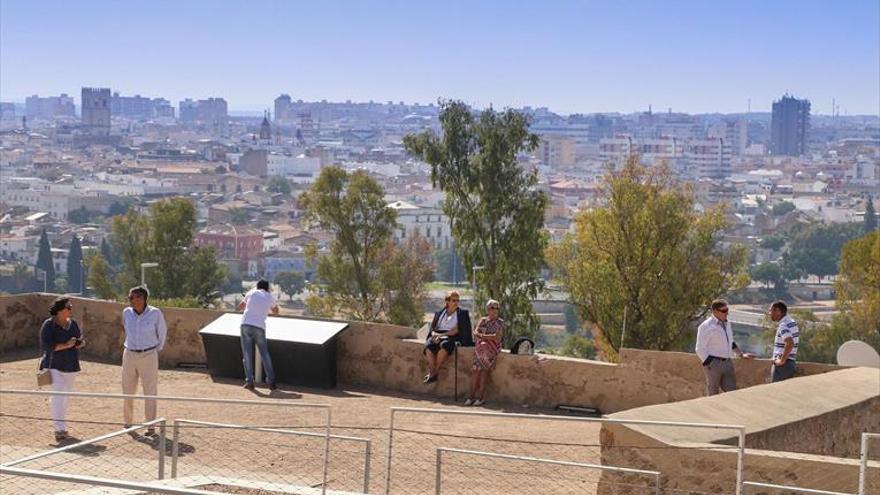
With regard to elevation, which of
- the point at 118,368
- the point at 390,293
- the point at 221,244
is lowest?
the point at 221,244

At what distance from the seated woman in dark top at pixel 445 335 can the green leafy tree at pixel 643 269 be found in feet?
48.7

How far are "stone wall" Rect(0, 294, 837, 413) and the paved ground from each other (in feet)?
0.77

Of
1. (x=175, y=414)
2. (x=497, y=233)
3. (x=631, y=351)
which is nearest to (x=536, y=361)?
(x=631, y=351)

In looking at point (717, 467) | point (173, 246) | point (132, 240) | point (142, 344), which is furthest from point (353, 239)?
point (717, 467)

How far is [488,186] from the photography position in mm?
37281

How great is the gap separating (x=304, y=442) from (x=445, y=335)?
2.93m

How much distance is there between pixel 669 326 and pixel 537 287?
8565 mm

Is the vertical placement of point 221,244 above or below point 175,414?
below

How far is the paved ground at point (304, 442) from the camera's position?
7.24 m

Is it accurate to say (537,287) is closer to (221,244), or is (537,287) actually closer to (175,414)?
(175,414)

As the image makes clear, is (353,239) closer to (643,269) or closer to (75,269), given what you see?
(643,269)

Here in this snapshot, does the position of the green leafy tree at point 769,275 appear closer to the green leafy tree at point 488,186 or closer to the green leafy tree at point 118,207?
the green leafy tree at point 118,207

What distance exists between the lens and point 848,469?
249 inches

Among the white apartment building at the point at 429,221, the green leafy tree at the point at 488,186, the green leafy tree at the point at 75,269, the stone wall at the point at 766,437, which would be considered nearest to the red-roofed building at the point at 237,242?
the white apartment building at the point at 429,221
